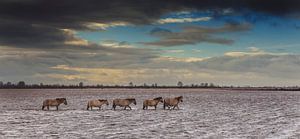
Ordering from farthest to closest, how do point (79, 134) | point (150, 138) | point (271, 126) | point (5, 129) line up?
point (271, 126) < point (5, 129) < point (79, 134) < point (150, 138)

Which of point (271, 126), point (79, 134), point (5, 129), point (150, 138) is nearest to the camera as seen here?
point (150, 138)

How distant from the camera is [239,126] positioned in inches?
948

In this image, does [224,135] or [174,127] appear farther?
[174,127]

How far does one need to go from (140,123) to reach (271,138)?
28.1ft

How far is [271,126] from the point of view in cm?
2406

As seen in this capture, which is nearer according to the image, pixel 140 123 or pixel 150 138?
pixel 150 138

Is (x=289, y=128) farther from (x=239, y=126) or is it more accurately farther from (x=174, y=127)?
(x=174, y=127)

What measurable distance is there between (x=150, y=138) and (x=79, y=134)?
351 centimetres

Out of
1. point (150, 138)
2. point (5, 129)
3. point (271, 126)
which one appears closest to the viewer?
point (150, 138)

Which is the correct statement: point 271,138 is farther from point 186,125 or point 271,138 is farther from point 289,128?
point 186,125

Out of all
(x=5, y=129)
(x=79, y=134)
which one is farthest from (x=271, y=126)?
(x=5, y=129)

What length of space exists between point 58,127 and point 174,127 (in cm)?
588

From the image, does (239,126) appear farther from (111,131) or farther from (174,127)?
(111,131)

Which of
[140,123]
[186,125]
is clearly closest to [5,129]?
[140,123]
